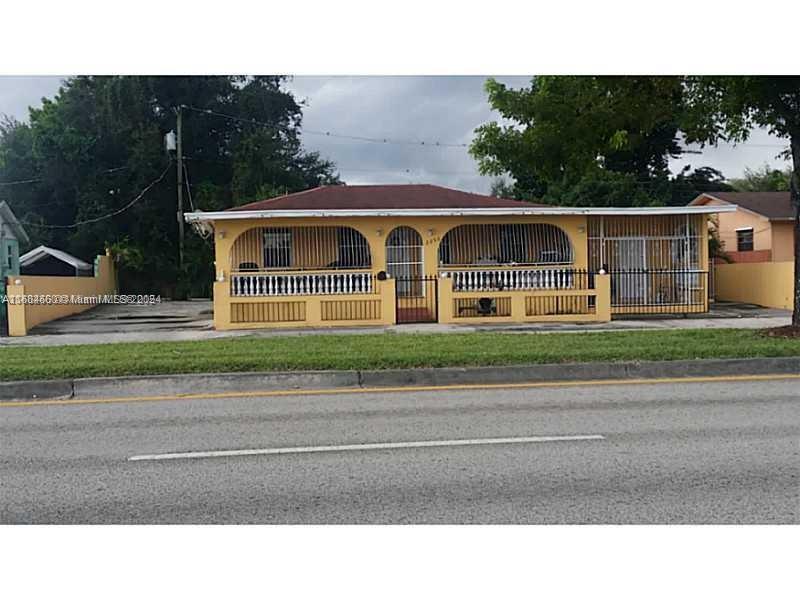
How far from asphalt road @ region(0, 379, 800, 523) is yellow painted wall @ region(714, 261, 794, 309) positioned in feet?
45.8

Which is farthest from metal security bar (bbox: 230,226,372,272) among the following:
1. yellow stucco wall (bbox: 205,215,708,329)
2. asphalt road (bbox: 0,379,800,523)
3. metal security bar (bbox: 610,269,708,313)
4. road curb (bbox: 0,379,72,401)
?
asphalt road (bbox: 0,379,800,523)

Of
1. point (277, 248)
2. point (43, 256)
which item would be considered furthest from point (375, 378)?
point (43, 256)

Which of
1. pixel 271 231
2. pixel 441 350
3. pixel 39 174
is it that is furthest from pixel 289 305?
pixel 39 174

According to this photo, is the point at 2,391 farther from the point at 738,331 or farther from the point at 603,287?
the point at 603,287

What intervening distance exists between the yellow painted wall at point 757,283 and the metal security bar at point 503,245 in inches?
249

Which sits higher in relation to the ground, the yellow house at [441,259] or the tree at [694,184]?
the tree at [694,184]

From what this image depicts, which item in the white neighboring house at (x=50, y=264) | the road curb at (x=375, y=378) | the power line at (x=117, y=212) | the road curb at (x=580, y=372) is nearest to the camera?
the road curb at (x=375, y=378)

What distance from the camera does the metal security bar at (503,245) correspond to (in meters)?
21.0

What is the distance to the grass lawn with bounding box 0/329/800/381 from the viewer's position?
1027 cm

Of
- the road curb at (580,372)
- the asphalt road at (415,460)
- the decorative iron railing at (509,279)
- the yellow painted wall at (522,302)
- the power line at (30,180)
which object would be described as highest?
the power line at (30,180)

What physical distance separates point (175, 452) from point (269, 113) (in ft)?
106

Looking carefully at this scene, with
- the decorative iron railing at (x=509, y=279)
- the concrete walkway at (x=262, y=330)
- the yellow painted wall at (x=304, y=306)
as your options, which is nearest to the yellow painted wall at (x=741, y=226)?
the concrete walkway at (x=262, y=330)

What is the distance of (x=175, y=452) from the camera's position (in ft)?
21.3

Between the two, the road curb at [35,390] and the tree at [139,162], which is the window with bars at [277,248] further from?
the tree at [139,162]
